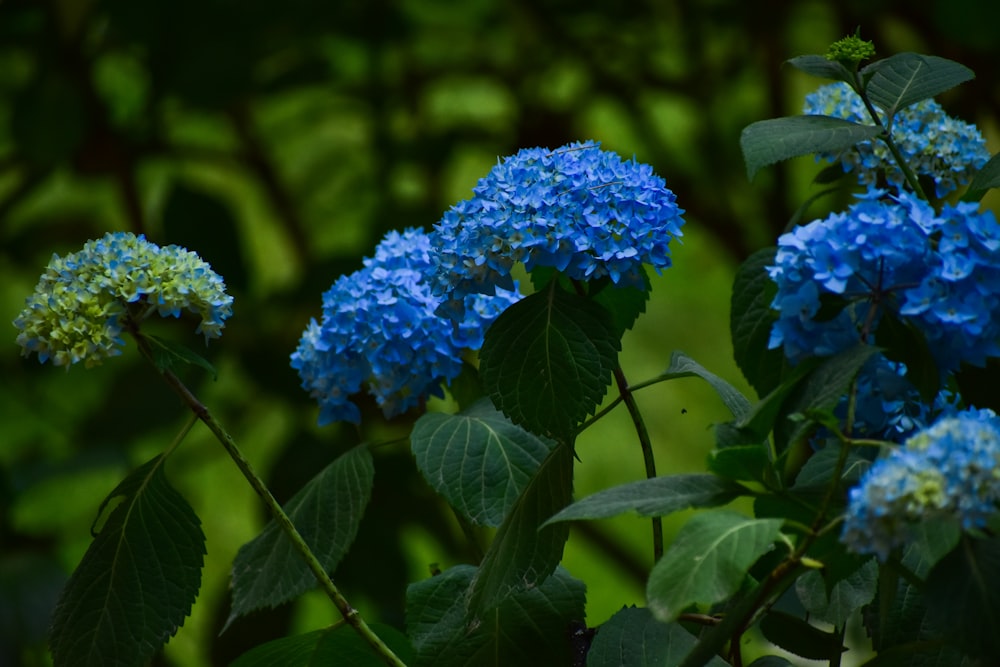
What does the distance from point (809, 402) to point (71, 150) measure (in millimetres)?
1253

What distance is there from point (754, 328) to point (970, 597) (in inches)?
10.8

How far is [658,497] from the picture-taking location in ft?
1.54

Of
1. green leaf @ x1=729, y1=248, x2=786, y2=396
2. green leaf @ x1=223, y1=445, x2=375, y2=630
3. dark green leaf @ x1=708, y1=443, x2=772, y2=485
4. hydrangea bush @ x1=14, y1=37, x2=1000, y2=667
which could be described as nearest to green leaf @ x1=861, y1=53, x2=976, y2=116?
hydrangea bush @ x1=14, y1=37, x2=1000, y2=667

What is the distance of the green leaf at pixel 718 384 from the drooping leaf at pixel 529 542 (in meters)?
0.07

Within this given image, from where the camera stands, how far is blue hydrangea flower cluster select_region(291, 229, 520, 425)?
0.68m

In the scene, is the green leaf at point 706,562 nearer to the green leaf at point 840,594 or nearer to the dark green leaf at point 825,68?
the green leaf at point 840,594

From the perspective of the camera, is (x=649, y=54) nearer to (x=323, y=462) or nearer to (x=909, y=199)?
(x=323, y=462)

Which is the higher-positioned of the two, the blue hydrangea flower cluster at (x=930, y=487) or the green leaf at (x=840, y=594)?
the blue hydrangea flower cluster at (x=930, y=487)

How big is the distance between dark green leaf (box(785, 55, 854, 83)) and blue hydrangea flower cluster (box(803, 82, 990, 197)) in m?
0.06

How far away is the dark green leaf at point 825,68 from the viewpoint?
1.96 ft

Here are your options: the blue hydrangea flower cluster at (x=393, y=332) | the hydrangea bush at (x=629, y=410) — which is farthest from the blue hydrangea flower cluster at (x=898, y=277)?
the blue hydrangea flower cluster at (x=393, y=332)

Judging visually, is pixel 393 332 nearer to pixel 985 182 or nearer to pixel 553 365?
pixel 553 365

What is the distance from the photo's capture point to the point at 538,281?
0.64 meters

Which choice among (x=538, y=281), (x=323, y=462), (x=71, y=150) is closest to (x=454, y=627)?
(x=538, y=281)
